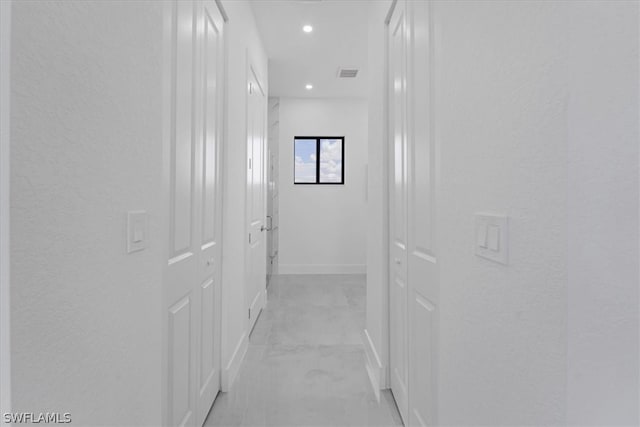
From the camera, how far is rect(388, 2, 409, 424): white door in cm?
173

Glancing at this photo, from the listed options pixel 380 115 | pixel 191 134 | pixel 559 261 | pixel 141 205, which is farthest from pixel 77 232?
pixel 380 115

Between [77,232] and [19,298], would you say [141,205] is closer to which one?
[77,232]

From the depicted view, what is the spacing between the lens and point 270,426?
172 cm

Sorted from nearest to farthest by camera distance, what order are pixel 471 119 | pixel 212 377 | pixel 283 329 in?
pixel 471 119 → pixel 212 377 → pixel 283 329

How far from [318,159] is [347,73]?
5.09 ft

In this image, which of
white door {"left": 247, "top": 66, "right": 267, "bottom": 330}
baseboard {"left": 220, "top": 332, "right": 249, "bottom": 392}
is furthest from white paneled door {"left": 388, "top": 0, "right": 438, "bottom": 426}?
white door {"left": 247, "top": 66, "right": 267, "bottom": 330}

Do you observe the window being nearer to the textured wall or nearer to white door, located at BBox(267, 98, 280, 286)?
white door, located at BBox(267, 98, 280, 286)

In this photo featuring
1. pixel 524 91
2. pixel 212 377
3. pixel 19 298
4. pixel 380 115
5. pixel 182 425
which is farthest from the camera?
pixel 380 115

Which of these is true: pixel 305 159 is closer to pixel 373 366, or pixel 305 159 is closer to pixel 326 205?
pixel 326 205

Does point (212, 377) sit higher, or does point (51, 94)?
point (51, 94)

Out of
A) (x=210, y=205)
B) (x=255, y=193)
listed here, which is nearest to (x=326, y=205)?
(x=255, y=193)

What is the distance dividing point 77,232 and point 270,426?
1462 millimetres

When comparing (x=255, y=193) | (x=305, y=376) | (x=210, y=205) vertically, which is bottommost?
(x=305, y=376)

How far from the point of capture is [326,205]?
5.59 m
